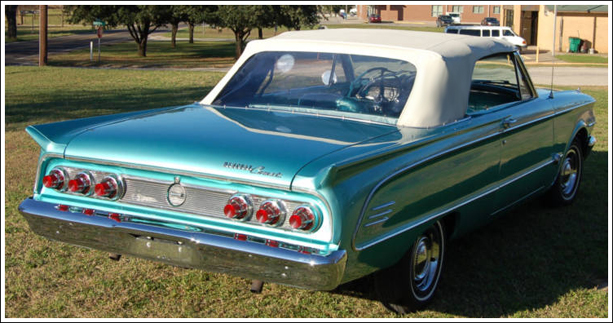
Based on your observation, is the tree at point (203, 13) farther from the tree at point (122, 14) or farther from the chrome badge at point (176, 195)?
the chrome badge at point (176, 195)

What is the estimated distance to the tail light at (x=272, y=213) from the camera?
11.5ft

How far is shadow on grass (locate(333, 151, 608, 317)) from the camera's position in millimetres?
4461

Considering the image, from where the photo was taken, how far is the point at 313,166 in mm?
3459


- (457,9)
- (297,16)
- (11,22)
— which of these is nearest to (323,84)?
(297,16)

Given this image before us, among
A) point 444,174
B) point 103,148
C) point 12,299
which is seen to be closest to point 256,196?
point 103,148

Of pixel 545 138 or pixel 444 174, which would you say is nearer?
pixel 444 174

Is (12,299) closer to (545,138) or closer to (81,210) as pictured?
(81,210)

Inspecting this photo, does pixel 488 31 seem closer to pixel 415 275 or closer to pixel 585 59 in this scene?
pixel 585 59

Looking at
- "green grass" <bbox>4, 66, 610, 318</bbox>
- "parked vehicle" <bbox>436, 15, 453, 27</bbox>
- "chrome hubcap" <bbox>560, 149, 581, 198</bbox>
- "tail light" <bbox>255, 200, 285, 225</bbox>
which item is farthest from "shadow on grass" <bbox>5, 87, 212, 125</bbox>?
"parked vehicle" <bbox>436, 15, 453, 27</bbox>

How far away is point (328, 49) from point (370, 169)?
63.5 inches

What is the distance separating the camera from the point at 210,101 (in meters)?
5.17

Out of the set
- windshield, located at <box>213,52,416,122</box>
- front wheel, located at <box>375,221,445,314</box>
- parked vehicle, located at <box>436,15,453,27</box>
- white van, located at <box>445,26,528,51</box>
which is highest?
parked vehicle, located at <box>436,15,453,27</box>

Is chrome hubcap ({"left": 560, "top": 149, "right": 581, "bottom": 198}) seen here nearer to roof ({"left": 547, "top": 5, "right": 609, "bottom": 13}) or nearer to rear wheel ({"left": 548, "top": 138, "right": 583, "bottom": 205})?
rear wheel ({"left": 548, "top": 138, "right": 583, "bottom": 205})

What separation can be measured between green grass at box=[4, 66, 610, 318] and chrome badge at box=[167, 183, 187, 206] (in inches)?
29.5
